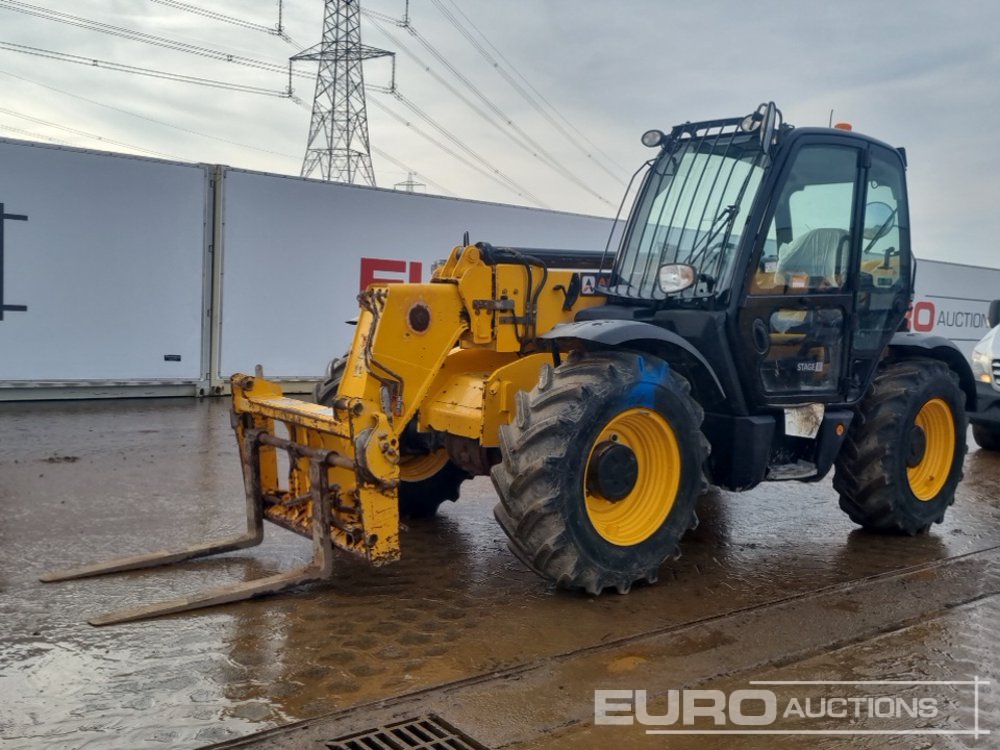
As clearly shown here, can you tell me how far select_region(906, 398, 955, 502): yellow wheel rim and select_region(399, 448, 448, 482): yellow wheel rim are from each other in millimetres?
3214

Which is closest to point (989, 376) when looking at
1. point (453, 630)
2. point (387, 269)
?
point (387, 269)

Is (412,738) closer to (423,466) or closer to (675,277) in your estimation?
(423,466)

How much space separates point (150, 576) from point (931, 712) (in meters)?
3.68

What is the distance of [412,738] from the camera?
325 cm

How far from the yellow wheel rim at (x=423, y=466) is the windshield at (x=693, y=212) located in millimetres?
1504

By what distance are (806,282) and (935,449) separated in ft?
6.13

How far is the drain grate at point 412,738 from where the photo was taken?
10.4ft

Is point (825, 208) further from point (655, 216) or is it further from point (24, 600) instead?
point (24, 600)

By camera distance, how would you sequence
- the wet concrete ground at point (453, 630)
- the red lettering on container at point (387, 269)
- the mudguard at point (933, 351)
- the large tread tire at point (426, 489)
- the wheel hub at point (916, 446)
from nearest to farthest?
the wet concrete ground at point (453, 630), the large tread tire at point (426, 489), the wheel hub at point (916, 446), the mudguard at point (933, 351), the red lettering on container at point (387, 269)

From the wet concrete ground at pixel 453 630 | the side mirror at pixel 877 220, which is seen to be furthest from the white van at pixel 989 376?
the side mirror at pixel 877 220

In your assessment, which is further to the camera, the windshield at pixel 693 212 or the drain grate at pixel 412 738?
the windshield at pixel 693 212

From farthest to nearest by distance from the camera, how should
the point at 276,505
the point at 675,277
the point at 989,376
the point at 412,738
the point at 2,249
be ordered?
1. the point at 2,249
2. the point at 989,376
3. the point at 675,277
4. the point at 276,505
5. the point at 412,738

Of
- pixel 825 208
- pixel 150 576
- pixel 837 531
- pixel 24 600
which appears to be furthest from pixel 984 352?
Answer: pixel 24 600

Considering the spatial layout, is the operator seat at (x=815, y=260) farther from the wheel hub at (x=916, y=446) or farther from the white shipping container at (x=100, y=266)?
the white shipping container at (x=100, y=266)
